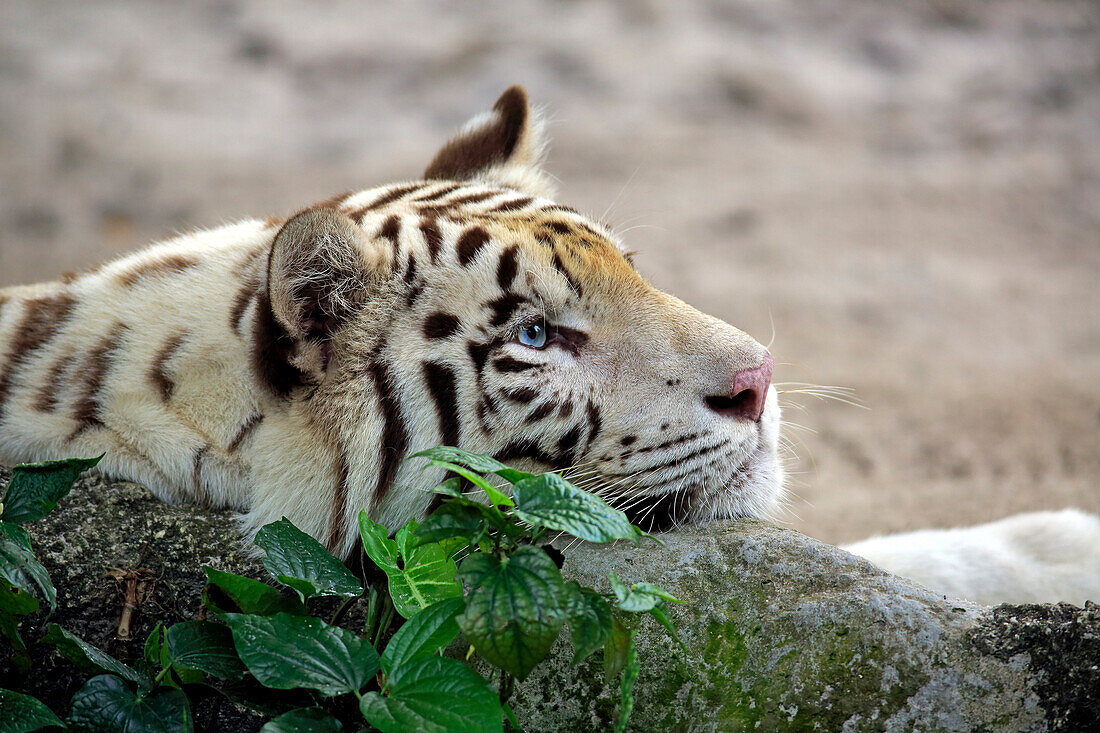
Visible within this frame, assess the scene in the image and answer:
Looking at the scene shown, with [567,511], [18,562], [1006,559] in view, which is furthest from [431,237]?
[1006,559]

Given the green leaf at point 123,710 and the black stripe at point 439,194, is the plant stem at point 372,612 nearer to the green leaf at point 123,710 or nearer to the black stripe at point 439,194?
the green leaf at point 123,710

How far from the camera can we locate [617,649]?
1.30 metres

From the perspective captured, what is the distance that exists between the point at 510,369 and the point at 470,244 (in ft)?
0.85

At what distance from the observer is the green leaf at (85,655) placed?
1376 millimetres

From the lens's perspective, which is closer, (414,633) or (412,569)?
(414,633)

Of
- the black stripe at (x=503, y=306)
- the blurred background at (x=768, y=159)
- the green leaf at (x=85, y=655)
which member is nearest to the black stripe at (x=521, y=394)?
the black stripe at (x=503, y=306)

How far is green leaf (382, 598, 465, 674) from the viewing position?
130 cm

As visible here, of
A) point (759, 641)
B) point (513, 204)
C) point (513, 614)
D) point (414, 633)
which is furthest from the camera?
point (513, 204)

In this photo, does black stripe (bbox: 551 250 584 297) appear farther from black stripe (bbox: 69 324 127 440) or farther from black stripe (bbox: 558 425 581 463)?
black stripe (bbox: 69 324 127 440)

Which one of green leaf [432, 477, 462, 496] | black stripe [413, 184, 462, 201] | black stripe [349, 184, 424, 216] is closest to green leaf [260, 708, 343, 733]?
green leaf [432, 477, 462, 496]

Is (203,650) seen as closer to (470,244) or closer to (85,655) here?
(85,655)

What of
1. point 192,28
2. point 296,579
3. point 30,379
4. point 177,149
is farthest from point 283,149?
point 296,579

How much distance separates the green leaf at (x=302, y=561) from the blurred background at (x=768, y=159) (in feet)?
7.10

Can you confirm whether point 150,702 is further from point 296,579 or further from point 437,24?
point 437,24
